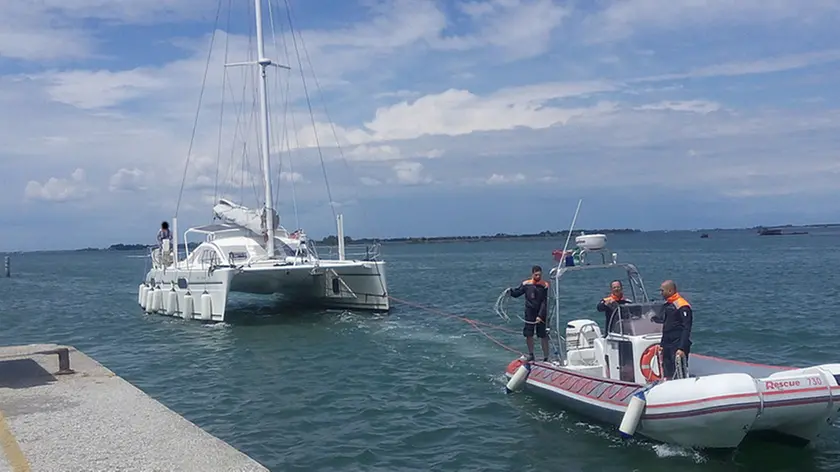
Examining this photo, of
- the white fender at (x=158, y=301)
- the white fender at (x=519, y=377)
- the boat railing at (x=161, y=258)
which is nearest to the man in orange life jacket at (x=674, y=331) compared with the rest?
the white fender at (x=519, y=377)

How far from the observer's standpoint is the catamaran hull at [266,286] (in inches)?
878

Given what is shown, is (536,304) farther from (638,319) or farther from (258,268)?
(258,268)

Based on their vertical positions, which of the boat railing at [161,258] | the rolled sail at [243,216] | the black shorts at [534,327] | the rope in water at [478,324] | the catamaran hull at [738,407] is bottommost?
the rope in water at [478,324]

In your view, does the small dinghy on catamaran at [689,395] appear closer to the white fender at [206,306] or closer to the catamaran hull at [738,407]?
the catamaran hull at [738,407]

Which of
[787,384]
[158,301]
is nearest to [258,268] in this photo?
[158,301]

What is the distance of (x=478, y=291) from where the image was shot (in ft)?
116

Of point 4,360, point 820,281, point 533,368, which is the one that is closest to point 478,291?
point 820,281

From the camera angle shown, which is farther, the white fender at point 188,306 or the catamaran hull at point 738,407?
the white fender at point 188,306

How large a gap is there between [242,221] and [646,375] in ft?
59.1

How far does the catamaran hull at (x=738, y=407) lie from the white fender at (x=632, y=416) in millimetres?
61

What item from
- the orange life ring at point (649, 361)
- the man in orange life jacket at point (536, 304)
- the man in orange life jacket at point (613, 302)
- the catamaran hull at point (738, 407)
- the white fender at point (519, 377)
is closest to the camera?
the catamaran hull at point (738, 407)

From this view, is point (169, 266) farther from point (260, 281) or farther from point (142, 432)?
point (142, 432)

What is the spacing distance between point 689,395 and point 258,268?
48.8ft

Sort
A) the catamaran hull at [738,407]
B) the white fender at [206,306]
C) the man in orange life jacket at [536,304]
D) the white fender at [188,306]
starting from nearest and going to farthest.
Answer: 1. the catamaran hull at [738,407]
2. the man in orange life jacket at [536,304]
3. the white fender at [206,306]
4. the white fender at [188,306]
